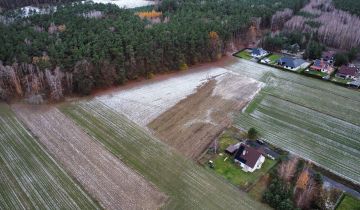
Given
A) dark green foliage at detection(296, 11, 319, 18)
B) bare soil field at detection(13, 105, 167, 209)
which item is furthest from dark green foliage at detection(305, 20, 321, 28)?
bare soil field at detection(13, 105, 167, 209)

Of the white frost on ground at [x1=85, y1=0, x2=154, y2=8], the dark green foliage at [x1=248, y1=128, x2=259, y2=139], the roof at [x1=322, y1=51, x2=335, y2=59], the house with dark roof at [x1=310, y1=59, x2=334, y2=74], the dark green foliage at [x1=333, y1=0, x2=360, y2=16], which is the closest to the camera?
the dark green foliage at [x1=248, y1=128, x2=259, y2=139]

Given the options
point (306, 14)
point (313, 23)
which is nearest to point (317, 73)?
point (313, 23)

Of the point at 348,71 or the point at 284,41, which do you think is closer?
the point at 348,71

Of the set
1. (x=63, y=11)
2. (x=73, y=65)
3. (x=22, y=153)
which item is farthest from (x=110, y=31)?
(x=22, y=153)

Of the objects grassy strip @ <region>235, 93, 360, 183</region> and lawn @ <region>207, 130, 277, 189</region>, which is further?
grassy strip @ <region>235, 93, 360, 183</region>

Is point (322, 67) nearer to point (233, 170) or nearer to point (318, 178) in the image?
point (318, 178)

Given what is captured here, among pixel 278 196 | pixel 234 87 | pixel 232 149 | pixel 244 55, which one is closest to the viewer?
pixel 278 196

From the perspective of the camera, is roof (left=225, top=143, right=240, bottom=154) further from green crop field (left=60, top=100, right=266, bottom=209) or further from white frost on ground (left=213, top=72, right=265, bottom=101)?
white frost on ground (left=213, top=72, right=265, bottom=101)

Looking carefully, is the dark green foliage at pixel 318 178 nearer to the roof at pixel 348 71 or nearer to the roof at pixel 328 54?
the roof at pixel 348 71

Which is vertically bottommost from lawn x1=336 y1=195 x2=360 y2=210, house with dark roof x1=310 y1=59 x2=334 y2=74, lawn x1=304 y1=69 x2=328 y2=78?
lawn x1=336 y1=195 x2=360 y2=210
